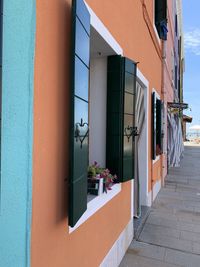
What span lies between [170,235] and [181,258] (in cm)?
79

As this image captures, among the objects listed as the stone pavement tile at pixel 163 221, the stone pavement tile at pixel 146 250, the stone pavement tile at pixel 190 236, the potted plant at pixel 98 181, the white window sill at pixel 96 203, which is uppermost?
the potted plant at pixel 98 181

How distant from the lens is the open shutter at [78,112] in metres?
1.96

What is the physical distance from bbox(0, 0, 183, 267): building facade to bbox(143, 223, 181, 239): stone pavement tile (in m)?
1.44

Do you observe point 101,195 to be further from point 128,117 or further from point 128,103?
point 128,103

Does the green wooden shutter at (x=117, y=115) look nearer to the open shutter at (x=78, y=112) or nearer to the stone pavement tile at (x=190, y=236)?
the open shutter at (x=78, y=112)

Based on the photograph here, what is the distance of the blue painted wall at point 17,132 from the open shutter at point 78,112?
0.42 metres

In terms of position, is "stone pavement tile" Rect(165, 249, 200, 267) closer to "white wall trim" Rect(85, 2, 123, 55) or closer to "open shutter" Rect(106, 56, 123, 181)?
"open shutter" Rect(106, 56, 123, 181)

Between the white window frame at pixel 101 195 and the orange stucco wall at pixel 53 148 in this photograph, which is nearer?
the orange stucco wall at pixel 53 148

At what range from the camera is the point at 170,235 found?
4.46m

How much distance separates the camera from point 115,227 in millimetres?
3367

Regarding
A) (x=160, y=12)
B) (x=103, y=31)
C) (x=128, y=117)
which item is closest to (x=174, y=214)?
(x=128, y=117)

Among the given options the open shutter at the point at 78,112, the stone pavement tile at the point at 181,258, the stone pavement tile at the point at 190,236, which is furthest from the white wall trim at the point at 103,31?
the stone pavement tile at the point at 190,236

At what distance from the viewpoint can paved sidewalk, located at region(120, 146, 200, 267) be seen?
3604mm

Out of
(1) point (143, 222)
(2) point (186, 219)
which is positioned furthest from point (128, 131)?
(2) point (186, 219)
